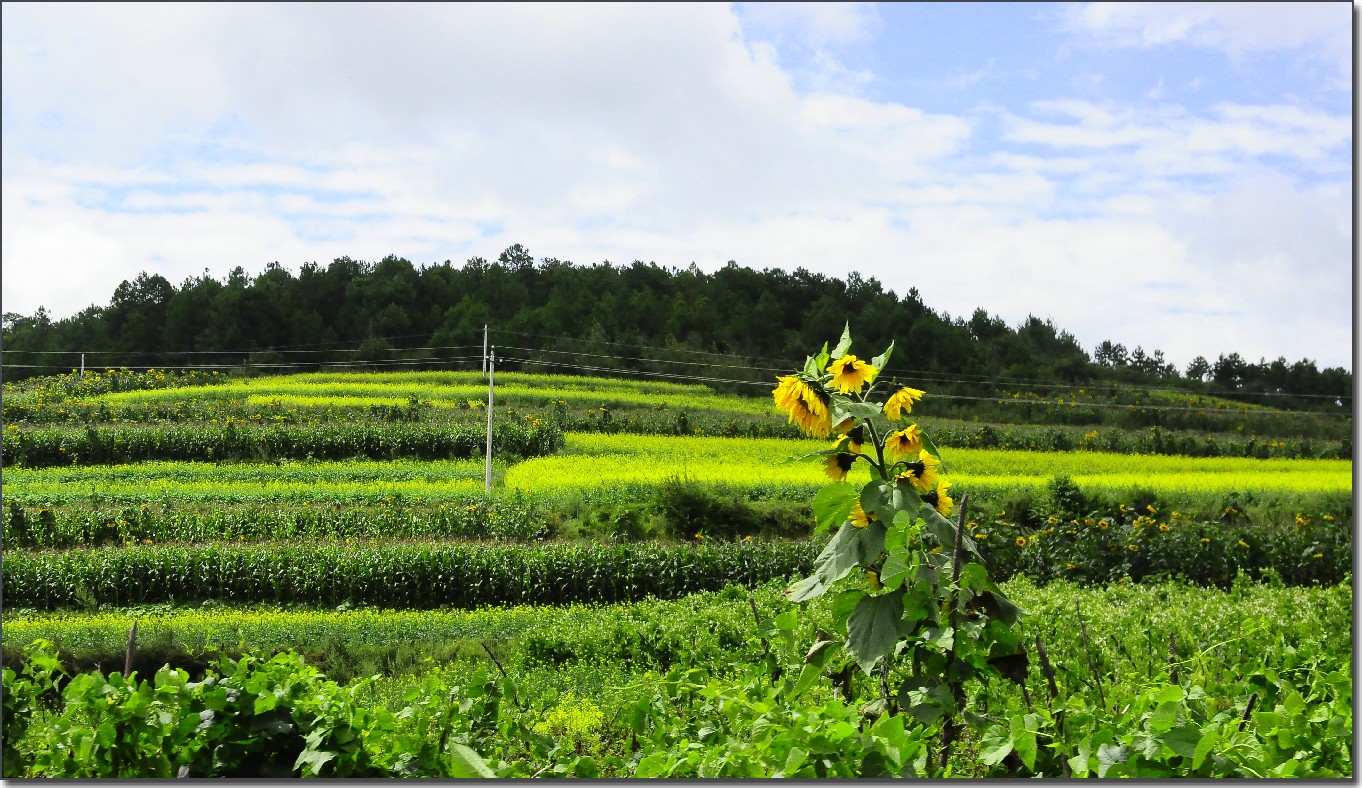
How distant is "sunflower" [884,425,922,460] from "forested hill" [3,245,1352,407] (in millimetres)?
2851

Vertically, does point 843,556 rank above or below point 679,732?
above

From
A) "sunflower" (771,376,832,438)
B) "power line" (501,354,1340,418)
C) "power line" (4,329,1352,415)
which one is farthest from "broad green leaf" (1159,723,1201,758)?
"power line" (501,354,1340,418)

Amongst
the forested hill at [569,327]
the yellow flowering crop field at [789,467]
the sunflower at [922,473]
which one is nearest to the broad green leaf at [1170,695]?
the sunflower at [922,473]

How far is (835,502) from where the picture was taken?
6.10ft

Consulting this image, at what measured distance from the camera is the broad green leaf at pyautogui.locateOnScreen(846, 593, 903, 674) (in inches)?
68.2

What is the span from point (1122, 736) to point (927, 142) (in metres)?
2.16

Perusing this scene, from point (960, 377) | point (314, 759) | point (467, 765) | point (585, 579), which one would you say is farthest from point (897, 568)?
point (585, 579)

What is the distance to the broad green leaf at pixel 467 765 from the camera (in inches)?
61.9

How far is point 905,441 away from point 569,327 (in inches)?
152

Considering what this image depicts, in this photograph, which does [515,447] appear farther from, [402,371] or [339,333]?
[339,333]

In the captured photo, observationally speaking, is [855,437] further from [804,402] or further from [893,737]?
[893,737]

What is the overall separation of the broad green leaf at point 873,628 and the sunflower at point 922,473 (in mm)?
234

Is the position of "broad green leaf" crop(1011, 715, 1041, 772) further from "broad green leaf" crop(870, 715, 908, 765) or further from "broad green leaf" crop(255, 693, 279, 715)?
"broad green leaf" crop(255, 693, 279, 715)

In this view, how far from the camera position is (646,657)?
4691mm
